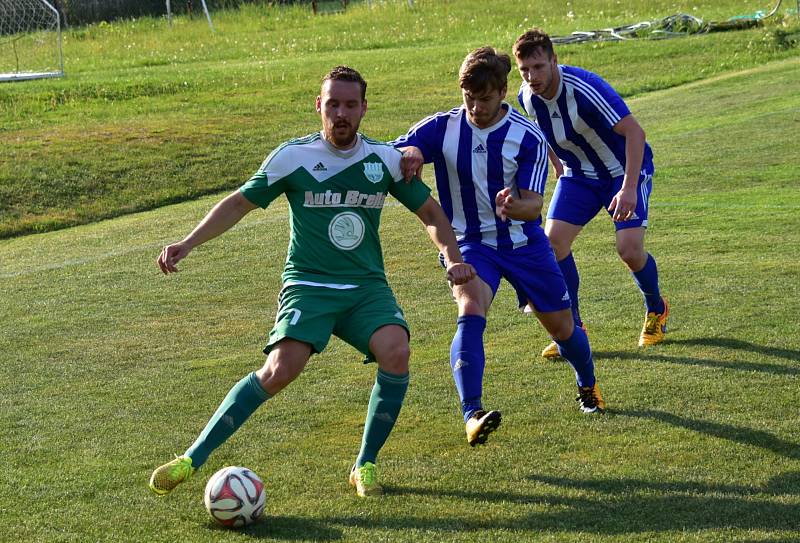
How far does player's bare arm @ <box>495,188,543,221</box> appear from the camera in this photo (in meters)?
5.57

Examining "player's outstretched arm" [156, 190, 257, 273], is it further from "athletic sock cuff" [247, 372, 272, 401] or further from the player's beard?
"athletic sock cuff" [247, 372, 272, 401]

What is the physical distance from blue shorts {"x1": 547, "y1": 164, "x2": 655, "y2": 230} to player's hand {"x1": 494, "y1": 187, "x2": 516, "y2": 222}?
7.34 ft

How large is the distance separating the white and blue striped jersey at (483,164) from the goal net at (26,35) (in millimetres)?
17275

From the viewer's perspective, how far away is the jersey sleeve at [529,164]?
6.04 meters

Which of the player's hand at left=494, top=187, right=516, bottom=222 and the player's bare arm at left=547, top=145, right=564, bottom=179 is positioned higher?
the player's hand at left=494, top=187, right=516, bottom=222

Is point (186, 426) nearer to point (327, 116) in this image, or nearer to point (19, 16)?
point (327, 116)

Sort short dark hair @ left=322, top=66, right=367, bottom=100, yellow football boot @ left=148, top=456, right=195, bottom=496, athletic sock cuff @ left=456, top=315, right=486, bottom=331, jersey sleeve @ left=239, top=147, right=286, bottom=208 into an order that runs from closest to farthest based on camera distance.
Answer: yellow football boot @ left=148, top=456, right=195, bottom=496
short dark hair @ left=322, top=66, right=367, bottom=100
jersey sleeve @ left=239, top=147, right=286, bottom=208
athletic sock cuff @ left=456, top=315, right=486, bottom=331

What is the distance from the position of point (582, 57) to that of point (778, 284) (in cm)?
1709

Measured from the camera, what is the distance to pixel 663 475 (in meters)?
5.46

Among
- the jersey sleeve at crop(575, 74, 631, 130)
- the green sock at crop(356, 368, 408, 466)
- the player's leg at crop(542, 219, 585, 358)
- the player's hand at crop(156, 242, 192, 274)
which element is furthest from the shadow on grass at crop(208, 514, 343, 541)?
the jersey sleeve at crop(575, 74, 631, 130)

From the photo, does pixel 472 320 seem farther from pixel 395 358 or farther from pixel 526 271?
pixel 395 358

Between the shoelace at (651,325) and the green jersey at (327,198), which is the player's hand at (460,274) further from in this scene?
the shoelace at (651,325)

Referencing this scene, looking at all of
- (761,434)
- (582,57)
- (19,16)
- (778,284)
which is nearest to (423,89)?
(582,57)

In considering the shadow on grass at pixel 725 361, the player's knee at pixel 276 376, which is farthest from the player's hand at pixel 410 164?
the shadow on grass at pixel 725 361
